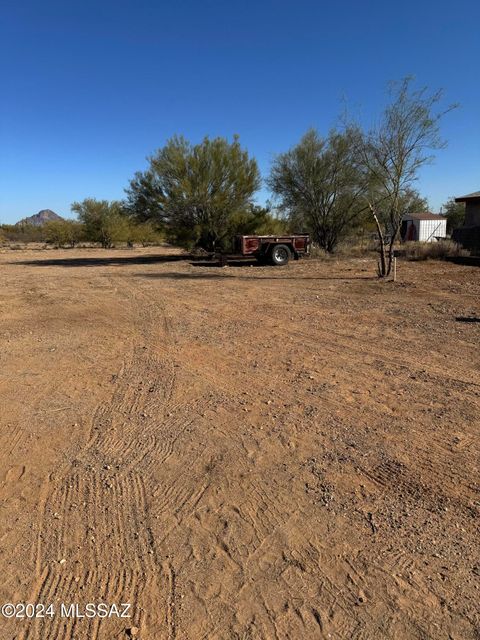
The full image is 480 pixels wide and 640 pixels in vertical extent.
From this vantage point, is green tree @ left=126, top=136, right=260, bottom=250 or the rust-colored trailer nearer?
the rust-colored trailer

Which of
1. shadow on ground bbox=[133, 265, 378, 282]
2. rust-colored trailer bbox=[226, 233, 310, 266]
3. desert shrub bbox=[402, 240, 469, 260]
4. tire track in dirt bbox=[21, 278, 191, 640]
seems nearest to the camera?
tire track in dirt bbox=[21, 278, 191, 640]

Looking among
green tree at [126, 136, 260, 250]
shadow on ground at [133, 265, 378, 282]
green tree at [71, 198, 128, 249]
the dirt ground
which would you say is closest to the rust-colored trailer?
shadow on ground at [133, 265, 378, 282]

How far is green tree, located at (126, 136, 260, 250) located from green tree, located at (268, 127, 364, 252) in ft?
7.23

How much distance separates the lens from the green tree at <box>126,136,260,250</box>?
Result: 83.1 feet

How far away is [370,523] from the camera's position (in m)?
3.05

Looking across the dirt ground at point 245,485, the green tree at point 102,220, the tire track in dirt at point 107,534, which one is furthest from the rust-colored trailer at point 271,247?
the green tree at point 102,220

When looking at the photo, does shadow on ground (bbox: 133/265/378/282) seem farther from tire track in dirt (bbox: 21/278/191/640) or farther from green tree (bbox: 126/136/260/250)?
tire track in dirt (bbox: 21/278/191/640)

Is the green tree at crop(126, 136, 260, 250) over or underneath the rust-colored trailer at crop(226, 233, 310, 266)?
over

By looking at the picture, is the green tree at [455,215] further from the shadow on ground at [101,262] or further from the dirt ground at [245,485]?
the dirt ground at [245,485]

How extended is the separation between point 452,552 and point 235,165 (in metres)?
25.6

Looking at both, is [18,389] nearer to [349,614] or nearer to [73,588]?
[73,588]

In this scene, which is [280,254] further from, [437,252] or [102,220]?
[102,220]

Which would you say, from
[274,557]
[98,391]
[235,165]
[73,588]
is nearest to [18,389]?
[98,391]

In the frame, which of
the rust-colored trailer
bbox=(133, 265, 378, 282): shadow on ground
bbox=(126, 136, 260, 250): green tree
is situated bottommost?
bbox=(133, 265, 378, 282): shadow on ground
